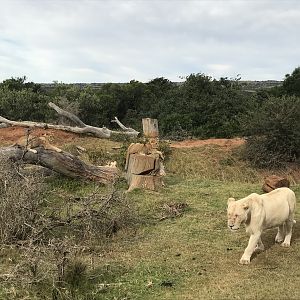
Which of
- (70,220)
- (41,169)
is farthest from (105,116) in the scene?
(70,220)

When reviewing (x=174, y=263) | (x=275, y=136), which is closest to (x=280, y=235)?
(x=174, y=263)

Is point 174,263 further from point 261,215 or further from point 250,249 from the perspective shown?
point 261,215

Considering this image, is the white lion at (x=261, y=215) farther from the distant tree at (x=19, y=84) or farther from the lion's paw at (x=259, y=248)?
the distant tree at (x=19, y=84)

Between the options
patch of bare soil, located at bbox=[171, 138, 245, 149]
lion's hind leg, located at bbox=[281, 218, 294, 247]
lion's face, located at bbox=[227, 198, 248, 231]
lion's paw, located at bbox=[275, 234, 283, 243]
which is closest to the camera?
lion's face, located at bbox=[227, 198, 248, 231]

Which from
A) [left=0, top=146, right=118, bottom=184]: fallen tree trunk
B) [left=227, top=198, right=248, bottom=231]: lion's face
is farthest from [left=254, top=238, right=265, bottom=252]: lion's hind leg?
[left=0, top=146, right=118, bottom=184]: fallen tree trunk

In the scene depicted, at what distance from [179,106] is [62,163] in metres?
16.3

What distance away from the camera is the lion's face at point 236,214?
564 cm

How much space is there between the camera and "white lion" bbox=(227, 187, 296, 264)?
5.68 metres

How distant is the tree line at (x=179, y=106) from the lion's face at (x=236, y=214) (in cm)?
1159

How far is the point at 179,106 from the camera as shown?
86.2ft

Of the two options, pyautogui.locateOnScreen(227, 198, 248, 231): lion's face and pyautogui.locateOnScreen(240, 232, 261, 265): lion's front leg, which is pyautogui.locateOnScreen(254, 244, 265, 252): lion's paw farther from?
pyautogui.locateOnScreen(227, 198, 248, 231): lion's face

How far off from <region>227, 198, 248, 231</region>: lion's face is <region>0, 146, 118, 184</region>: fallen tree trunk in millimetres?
4725

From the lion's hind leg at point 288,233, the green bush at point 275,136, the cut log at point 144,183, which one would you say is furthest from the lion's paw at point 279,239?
the green bush at point 275,136

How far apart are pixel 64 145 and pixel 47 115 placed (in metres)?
8.56
